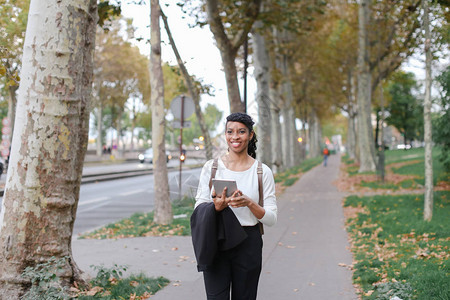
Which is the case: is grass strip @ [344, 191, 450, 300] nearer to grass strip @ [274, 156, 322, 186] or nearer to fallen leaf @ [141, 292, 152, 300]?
fallen leaf @ [141, 292, 152, 300]

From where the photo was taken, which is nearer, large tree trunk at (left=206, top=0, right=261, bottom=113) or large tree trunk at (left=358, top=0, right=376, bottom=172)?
large tree trunk at (left=206, top=0, right=261, bottom=113)

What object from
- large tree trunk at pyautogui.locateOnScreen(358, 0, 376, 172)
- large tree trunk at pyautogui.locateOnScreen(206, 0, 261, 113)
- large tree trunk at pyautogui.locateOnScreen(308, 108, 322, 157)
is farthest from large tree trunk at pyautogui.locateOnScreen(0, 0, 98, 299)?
large tree trunk at pyautogui.locateOnScreen(308, 108, 322, 157)

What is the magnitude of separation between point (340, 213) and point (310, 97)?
127 feet

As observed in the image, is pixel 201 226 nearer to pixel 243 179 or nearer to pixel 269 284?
pixel 243 179

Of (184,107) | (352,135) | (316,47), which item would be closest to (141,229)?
(184,107)

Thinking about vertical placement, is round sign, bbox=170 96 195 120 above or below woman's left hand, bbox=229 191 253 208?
above

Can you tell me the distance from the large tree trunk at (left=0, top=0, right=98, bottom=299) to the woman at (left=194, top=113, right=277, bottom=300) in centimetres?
204

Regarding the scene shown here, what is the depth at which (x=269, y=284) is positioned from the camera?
228 inches

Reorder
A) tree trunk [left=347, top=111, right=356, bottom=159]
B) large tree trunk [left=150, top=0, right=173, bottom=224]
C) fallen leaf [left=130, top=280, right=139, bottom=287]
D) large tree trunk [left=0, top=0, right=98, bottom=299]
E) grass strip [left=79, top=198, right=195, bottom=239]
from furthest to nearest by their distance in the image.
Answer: tree trunk [left=347, top=111, right=356, bottom=159] < large tree trunk [left=150, top=0, right=173, bottom=224] < grass strip [left=79, top=198, right=195, bottom=239] < fallen leaf [left=130, top=280, right=139, bottom=287] < large tree trunk [left=0, top=0, right=98, bottom=299]

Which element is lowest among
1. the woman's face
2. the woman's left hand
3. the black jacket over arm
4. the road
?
the road

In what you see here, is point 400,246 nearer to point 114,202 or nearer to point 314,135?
point 114,202

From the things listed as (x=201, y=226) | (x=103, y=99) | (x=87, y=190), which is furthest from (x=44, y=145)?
(x=103, y=99)

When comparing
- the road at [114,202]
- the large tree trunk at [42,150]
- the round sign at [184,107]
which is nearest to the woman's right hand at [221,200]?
the large tree trunk at [42,150]

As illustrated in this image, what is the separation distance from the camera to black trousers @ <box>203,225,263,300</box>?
10.7 feet
